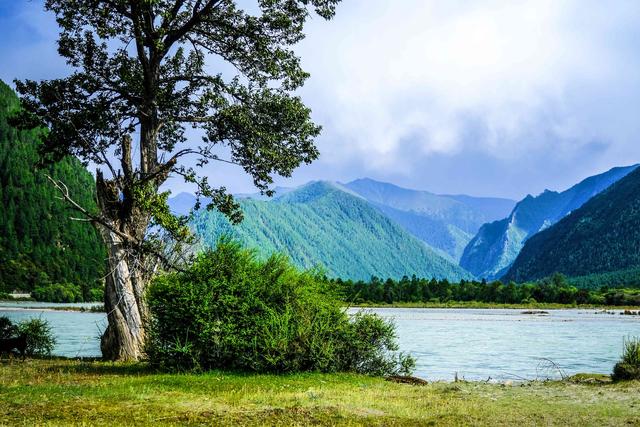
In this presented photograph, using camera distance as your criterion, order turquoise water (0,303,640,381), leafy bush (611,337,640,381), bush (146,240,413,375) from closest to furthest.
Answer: bush (146,240,413,375), leafy bush (611,337,640,381), turquoise water (0,303,640,381)

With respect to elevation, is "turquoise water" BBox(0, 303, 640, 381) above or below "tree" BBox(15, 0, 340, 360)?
below

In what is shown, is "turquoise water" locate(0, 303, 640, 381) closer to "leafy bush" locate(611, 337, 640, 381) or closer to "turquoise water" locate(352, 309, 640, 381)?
"turquoise water" locate(352, 309, 640, 381)

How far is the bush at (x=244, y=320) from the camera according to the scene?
1007 inches

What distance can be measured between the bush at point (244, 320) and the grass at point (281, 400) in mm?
936

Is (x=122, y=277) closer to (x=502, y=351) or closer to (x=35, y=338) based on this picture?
(x=35, y=338)

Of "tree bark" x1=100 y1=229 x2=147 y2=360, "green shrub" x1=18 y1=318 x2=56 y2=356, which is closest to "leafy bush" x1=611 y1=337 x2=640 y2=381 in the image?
"tree bark" x1=100 y1=229 x2=147 y2=360

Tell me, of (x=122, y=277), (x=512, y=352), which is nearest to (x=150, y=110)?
(x=122, y=277)

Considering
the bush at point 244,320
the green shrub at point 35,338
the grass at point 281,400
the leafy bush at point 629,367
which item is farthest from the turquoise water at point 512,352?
the green shrub at point 35,338

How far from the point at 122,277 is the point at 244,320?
7539 millimetres

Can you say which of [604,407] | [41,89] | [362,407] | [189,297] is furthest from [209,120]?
[604,407]

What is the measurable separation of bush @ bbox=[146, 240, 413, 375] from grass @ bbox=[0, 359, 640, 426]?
0.94 meters

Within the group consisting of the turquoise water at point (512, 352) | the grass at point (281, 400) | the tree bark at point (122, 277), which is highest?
the tree bark at point (122, 277)

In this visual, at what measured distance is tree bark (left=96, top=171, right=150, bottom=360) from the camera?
30531mm

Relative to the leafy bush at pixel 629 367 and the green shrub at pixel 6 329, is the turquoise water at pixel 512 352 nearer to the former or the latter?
the leafy bush at pixel 629 367
